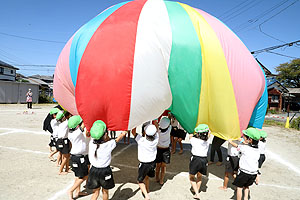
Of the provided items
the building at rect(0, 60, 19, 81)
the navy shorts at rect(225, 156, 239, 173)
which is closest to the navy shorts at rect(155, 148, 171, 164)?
the navy shorts at rect(225, 156, 239, 173)

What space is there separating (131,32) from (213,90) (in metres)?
1.99

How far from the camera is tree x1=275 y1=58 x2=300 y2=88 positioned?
37.6m

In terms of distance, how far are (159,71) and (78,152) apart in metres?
2.16

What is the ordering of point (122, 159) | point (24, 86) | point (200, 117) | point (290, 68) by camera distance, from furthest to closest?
point (290, 68), point (24, 86), point (122, 159), point (200, 117)

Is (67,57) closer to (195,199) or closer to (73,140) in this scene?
(73,140)

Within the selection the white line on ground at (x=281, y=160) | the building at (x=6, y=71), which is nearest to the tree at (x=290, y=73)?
the white line on ground at (x=281, y=160)

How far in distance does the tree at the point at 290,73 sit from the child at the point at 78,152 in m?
45.8

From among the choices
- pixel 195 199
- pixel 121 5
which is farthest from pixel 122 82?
pixel 195 199

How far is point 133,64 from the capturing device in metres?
3.36

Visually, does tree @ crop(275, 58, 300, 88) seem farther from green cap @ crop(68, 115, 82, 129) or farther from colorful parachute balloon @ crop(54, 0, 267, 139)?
green cap @ crop(68, 115, 82, 129)

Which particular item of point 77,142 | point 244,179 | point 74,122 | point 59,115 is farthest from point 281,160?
point 59,115

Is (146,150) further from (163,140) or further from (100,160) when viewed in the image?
(100,160)

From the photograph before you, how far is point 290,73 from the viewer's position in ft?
125

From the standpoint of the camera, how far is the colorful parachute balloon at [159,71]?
336 centimetres
